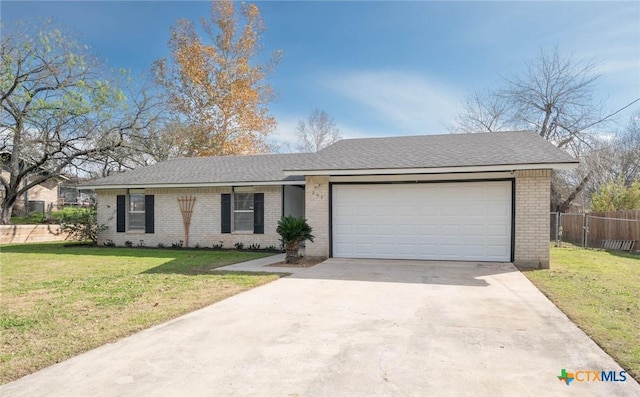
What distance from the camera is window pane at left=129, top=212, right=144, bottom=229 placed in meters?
16.6

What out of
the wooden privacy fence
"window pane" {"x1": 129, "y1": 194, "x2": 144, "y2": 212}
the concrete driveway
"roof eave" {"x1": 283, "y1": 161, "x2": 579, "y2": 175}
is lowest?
the concrete driveway

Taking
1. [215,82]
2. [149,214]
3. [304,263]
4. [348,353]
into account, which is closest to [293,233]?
[304,263]

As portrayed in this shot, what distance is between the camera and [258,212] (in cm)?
1488

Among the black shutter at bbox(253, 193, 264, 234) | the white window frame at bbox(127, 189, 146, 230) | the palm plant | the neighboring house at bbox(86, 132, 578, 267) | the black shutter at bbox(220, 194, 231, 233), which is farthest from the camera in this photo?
the white window frame at bbox(127, 189, 146, 230)

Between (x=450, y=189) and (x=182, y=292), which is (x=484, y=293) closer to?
(x=450, y=189)

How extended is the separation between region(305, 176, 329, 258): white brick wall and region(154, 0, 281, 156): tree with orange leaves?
57.5 ft

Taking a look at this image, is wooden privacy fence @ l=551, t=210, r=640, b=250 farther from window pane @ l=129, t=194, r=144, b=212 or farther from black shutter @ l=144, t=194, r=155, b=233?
window pane @ l=129, t=194, r=144, b=212

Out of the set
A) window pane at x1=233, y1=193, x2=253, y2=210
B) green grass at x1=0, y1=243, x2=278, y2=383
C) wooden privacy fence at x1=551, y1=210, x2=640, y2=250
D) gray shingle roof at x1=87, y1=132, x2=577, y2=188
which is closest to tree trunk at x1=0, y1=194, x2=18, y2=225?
gray shingle roof at x1=87, y1=132, x2=577, y2=188

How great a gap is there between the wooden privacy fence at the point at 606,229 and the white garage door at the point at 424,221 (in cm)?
837

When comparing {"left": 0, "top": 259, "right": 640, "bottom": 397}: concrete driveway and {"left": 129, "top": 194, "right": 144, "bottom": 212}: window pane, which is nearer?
{"left": 0, "top": 259, "right": 640, "bottom": 397}: concrete driveway

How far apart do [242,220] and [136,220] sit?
4.86 m

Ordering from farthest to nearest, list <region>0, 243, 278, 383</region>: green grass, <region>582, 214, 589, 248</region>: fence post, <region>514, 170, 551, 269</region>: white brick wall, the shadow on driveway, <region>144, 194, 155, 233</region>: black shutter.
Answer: <region>582, 214, 589, 248</region>: fence post < <region>144, 194, 155, 233</region>: black shutter < <region>514, 170, 551, 269</region>: white brick wall < the shadow on driveway < <region>0, 243, 278, 383</region>: green grass

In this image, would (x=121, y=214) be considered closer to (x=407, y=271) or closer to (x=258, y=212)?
(x=258, y=212)

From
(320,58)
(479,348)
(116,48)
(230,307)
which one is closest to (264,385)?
(479,348)
